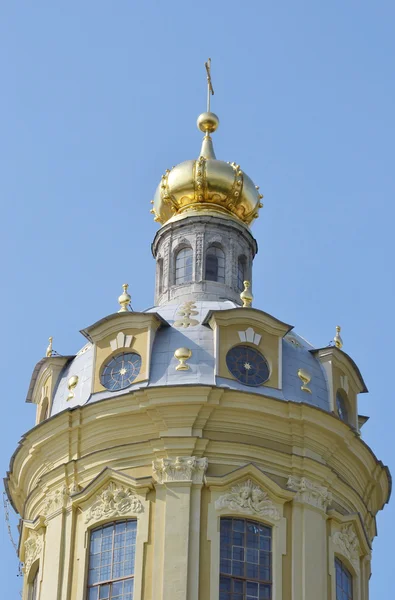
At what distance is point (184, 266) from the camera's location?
47.5m

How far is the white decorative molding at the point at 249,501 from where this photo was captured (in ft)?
135

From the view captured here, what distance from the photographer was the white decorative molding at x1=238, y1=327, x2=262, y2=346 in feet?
142

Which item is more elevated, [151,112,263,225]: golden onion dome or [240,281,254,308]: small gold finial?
[151,112,263,225]: golden onion dome

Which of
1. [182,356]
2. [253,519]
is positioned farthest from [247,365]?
[253,519]

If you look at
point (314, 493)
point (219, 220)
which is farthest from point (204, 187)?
point (314, 493)

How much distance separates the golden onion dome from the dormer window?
2.87 feet

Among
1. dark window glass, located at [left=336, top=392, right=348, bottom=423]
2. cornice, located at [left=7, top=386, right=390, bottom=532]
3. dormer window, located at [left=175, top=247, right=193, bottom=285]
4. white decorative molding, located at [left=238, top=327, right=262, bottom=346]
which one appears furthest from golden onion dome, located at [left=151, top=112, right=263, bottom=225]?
cornice, located at [left=7, top=386, right=390, bottom=532]

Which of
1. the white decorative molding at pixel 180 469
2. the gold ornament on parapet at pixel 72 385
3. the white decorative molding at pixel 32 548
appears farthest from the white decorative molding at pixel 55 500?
the gold ornament on parapet at pixel 72 385

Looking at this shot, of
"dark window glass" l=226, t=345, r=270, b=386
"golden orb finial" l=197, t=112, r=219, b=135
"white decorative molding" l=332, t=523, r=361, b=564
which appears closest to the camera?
"white decorative molding" l=332, t=523, r=361, b=564

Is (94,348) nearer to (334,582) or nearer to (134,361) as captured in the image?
(134,361)

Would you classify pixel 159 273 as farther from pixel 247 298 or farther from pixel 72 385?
pixel 72 385

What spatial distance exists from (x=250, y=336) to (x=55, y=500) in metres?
5.27

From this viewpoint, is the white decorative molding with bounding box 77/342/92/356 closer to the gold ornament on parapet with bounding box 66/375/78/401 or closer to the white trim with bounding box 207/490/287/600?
the gold ornament on parapet with bounding box 66/375/78/401

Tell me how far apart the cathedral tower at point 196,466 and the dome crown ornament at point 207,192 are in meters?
3.54
